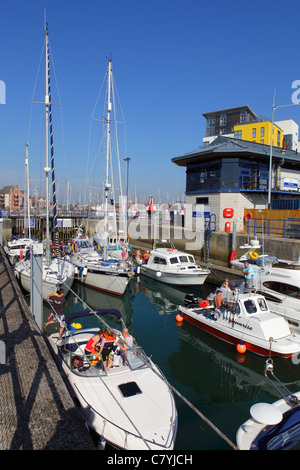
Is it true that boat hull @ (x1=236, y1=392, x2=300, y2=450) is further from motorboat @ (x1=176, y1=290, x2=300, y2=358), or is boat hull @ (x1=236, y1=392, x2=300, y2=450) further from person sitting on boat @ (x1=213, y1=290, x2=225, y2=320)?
person sitting on boat @ (x1=213, y1=290, x2=225, y2=320)

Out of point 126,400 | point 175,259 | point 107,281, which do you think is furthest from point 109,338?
point 175,259

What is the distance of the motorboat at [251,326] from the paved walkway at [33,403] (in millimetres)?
7536

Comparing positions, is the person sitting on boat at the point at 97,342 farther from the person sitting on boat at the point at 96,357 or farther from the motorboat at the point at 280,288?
the motorboat at the point at 280,288

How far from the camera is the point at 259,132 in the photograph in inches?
2061

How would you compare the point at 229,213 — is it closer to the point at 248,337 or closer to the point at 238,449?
the point at 248,337

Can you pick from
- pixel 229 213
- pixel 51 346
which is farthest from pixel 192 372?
pixel 229 213

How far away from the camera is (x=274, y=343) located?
1138 cm

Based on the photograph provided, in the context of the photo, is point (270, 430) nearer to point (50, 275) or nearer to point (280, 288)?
point (280, 288)

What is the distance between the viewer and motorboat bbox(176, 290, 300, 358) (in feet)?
37.7

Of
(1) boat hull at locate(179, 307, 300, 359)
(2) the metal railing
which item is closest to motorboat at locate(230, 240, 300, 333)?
(1) boat hull at locate(179, 307, 300, 359)

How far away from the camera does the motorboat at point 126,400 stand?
20.3 ft

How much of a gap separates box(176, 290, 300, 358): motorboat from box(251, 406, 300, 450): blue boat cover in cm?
550

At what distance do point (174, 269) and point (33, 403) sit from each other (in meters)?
16.9
